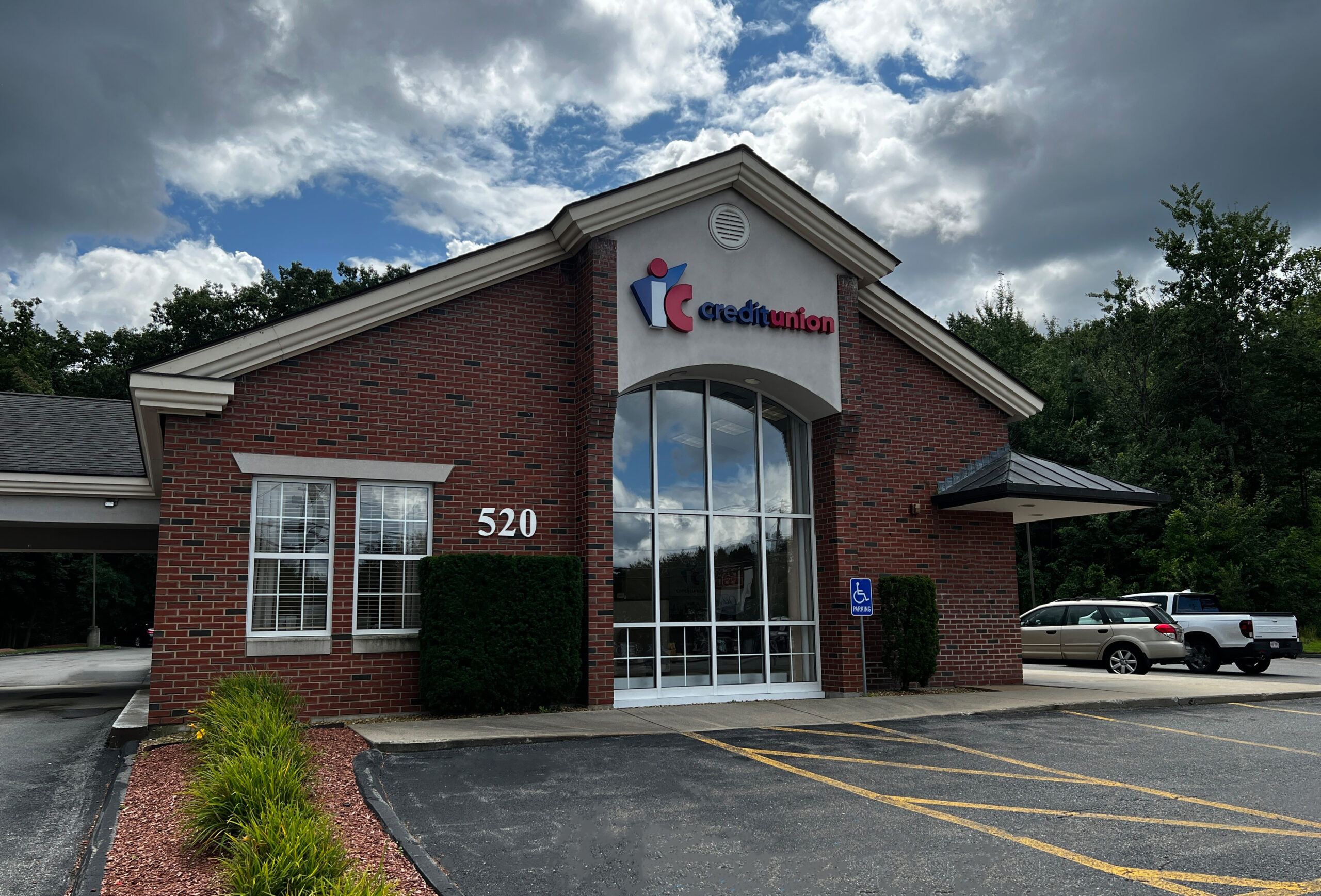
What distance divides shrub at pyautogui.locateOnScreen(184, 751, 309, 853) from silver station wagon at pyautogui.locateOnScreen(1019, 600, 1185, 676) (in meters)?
17.3

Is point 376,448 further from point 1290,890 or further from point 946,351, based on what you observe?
point 1290,890

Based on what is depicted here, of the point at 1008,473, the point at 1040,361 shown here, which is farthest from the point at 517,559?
the point at 1040,361

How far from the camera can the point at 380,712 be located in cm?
1124

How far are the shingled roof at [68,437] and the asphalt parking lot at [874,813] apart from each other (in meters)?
9.06

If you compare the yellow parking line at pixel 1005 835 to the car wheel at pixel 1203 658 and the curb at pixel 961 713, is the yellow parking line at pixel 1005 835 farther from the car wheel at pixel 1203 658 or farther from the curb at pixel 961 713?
the car wheel at pixel 1203 658

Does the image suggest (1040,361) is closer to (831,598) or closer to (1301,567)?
(1301,567)

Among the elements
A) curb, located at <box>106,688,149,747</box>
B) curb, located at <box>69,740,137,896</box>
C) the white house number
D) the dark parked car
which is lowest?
the dark parked car

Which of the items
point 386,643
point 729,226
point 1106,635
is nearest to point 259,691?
point 386,643

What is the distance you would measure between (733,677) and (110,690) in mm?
12360

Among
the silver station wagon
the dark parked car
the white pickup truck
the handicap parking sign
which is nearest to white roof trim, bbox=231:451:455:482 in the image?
the handicap parking sign

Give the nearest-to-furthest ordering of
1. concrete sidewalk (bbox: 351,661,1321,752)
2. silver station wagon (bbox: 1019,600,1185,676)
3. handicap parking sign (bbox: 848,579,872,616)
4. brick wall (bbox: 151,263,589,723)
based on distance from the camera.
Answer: concrete sidewalk (bbox: 351,661,1321,752), brick wall (bbox: 151,263,589,723), handicap parking sign (bbox: 848,579,872,616), silver station wagon (bbox: 1019,600,1185,676)

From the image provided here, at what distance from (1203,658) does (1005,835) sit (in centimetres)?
1622

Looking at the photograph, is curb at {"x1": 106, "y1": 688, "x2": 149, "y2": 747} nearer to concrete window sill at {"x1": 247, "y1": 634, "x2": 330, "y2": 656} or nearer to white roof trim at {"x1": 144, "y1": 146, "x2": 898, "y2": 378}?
concrete window sill at {"x1": 247, "y1": 634, "x2": 330, "y2": 656}

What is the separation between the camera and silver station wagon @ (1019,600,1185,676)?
18.8 meters
